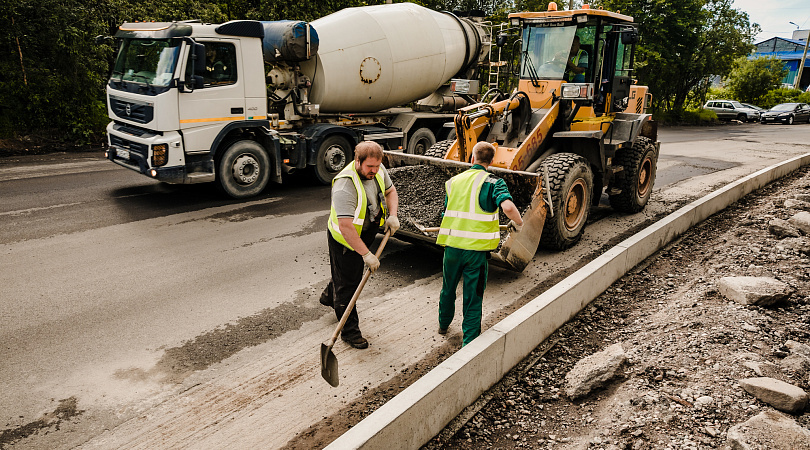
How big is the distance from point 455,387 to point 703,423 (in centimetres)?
150

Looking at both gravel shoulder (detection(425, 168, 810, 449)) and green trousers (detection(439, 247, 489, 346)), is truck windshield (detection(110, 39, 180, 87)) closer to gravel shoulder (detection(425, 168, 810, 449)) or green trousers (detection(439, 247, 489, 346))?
green trousers (detection(439, 247, 489, 346))

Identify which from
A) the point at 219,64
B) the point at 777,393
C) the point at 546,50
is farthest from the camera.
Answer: the point at 219,64

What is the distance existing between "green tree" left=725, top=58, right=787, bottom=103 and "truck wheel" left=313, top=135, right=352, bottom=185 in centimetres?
3605

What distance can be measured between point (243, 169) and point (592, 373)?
698 centimetres

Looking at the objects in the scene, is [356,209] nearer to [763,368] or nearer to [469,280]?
[469,280]

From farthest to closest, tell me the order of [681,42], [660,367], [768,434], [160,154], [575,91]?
1. [681,42]
2. [160,154]
3. [575,91]
4. [660,367]
5. [768,434]

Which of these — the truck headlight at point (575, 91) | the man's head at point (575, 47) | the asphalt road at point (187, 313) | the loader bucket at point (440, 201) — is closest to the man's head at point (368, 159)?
the asphalt road at point (187, 313)

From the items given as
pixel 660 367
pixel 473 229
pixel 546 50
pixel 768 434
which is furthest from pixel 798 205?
pixel 768 434

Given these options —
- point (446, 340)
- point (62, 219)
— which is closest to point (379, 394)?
point (446, 340)

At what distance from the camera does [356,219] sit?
4.25 meters

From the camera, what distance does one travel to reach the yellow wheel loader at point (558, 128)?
22.1 ft

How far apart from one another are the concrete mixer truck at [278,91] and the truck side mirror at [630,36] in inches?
179

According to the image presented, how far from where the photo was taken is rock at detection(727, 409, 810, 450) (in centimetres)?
288

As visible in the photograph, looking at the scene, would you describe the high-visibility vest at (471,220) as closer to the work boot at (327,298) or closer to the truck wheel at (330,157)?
the work boot at (327,298)
